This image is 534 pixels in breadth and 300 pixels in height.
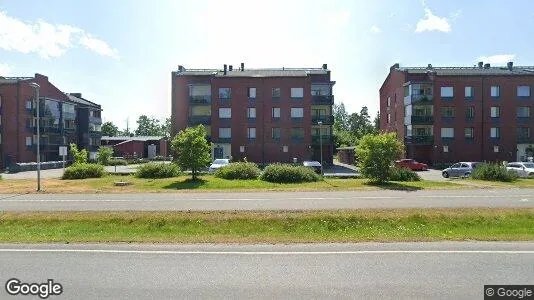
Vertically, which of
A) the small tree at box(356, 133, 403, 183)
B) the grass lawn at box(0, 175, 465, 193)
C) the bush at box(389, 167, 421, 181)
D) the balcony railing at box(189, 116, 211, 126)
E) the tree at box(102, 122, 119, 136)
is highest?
the tree at box(102, 122, 119, 136)

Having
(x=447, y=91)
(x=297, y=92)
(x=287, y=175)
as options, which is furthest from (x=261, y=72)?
(x=287, y=175)

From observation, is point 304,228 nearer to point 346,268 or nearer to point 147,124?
point 346,268

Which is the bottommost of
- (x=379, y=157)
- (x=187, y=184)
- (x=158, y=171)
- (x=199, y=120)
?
(x=187, y=184)

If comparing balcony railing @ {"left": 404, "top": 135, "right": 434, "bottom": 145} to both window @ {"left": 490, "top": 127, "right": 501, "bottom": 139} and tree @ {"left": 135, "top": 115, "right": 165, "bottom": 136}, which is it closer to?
window @ {"left": 490, "top": 127, "right": 501, "bottom": 139}

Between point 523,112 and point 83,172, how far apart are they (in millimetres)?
52543

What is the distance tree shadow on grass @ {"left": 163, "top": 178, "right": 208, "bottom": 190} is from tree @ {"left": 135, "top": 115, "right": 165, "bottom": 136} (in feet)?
361

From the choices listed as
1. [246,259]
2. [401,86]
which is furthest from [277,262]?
[401,86]

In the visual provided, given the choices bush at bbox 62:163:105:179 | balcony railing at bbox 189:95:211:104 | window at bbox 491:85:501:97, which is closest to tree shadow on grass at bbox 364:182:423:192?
bush at bbox 62:163:105:179

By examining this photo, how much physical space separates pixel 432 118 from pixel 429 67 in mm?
8684

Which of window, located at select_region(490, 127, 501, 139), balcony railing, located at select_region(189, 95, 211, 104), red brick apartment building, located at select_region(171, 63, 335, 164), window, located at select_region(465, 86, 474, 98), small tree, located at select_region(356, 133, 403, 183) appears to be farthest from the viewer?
balcony railing, located at select_region(189, 95, 211, 104)

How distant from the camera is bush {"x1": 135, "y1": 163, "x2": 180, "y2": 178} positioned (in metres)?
30.4

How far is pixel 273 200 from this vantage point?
18.7 m

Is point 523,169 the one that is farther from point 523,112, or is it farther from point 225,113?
point 225,113

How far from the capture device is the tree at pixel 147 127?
133625 millimetres
